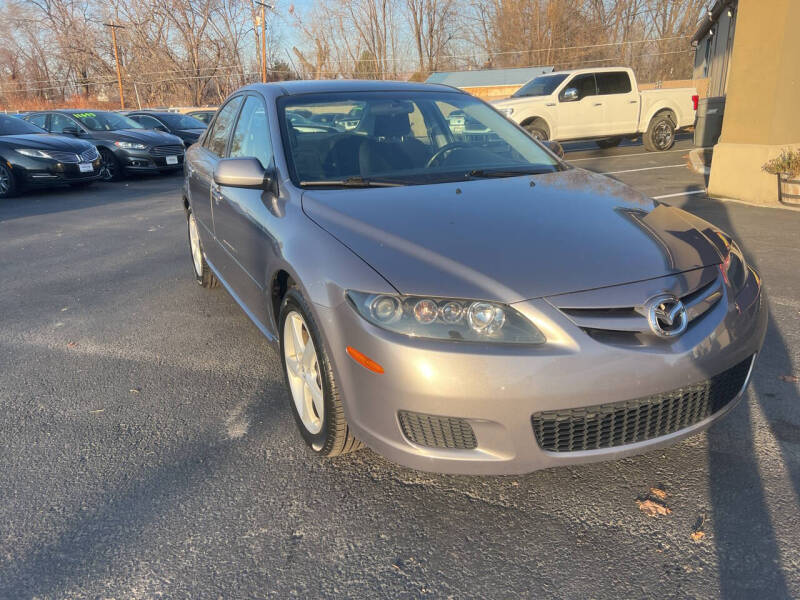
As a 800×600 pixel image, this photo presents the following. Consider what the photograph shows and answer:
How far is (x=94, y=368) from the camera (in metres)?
3.84

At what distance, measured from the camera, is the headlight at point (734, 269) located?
255cm

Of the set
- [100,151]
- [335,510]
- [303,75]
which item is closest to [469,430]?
[335,510]

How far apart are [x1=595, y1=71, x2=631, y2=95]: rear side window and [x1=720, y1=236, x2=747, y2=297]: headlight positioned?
13.0 metres

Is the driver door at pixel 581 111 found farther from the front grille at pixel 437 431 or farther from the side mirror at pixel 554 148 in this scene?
the front grille at pixel 437 431

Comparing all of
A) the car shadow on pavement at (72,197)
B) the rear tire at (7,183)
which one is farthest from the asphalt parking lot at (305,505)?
the rear tire at (7,183)

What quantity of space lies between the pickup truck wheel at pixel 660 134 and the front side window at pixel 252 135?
13.3 m

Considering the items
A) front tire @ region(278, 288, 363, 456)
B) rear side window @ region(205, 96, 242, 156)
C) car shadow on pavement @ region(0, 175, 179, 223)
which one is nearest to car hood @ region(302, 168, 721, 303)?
front tire @ region(278, 288, 363, 456)

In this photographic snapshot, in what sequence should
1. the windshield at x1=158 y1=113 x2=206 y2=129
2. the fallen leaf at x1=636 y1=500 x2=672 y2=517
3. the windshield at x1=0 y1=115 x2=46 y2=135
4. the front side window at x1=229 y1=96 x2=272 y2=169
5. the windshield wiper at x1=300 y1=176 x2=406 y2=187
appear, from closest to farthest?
1. the fallen leaf at x1=636 y1=500 x2=672 y2=517
2. the windshield wiper at x1=300 y1=176 x2=406 y2=187
3. the front side window at x1=229 y1=96 x2=272 y2=169
4. the windshield at x1=0 y1=115 x2=46 y2=135
5. the windshield at x1=158 y1=113 x2=206 y2=129

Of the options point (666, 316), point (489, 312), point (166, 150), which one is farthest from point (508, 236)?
point (166, 150)

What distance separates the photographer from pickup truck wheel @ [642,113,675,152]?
49.8ft

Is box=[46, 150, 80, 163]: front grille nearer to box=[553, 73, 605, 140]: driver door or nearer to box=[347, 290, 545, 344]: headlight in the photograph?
box=[553, 73, 605, 140]: driver door

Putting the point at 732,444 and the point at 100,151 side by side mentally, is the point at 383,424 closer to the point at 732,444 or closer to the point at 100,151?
the point at 732,444

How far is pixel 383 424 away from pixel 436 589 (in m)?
0.55

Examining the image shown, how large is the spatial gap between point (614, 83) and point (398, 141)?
1285 cm
